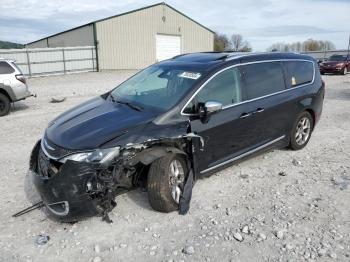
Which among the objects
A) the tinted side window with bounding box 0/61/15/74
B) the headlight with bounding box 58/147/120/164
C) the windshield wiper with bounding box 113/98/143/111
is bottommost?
the headlight with bounding box 58/147/120/164

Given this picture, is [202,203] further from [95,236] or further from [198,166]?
[95,236]

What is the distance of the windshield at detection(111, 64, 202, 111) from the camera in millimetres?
4395

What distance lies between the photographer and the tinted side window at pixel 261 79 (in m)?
4.95

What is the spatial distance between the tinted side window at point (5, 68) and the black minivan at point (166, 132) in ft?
21.6

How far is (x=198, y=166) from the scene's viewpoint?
438cm

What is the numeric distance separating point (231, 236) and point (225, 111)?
65.5 inches

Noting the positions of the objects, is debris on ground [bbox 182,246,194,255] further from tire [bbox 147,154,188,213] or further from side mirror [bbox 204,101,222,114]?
side mirror [bbox 204,101,222,114]

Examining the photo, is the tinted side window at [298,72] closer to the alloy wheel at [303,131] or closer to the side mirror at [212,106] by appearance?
→ the alloy wheel at [303,131]

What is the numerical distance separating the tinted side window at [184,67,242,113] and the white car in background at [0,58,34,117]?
309 inches

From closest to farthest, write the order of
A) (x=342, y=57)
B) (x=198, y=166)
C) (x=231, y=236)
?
(x=231, y=236)
(x=198, y=166)
(x=342, y=57)

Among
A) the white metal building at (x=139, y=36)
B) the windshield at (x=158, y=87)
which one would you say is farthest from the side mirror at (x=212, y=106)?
the white metal building at (x=139, y=36)

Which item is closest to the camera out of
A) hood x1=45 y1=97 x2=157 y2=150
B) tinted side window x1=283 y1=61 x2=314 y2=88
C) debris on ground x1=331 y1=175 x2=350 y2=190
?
hood x1=45 y1=97 x2=157 y2=150

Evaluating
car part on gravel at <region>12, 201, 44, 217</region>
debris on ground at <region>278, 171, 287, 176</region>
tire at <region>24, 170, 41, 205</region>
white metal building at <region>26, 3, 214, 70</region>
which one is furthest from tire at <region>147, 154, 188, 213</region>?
white metal building at <region>26, 3, 214, 70</region>

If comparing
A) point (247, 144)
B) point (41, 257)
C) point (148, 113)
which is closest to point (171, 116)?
point (148, 113)
